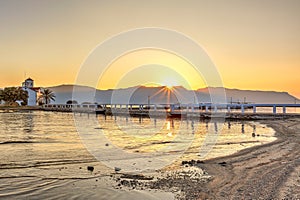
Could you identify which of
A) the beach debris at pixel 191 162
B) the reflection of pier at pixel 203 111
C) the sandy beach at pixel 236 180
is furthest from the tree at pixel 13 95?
the sandy beach at pixel 236 180

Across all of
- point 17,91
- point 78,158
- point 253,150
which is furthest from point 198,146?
point 17,91

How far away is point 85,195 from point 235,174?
4584mm

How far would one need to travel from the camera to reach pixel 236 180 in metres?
9.52

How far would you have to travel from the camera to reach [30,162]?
42.9 feet

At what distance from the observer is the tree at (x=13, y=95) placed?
140250 mm

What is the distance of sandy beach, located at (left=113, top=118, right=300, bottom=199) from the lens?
26.6 feet

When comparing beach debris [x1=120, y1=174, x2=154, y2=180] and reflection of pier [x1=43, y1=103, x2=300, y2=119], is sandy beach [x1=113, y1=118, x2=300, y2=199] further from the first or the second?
reflection of pier [x1=43, y1=103, x2=300, y2=119]

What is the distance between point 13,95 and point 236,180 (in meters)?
144

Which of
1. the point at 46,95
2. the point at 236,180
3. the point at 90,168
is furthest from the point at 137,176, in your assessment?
the point at 46,95

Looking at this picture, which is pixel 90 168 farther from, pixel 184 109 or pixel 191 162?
pixel 184 109

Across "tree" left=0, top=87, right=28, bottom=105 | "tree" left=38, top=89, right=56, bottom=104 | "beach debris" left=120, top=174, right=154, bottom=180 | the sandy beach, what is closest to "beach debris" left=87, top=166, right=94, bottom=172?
"beach debris" left=120, top=174, right=154, bottom=180

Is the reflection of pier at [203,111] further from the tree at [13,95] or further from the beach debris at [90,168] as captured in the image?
the tree at [13,95]

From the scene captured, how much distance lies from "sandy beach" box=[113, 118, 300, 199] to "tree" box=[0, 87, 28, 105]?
140m

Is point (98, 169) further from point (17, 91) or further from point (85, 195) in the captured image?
point (17, 91)
